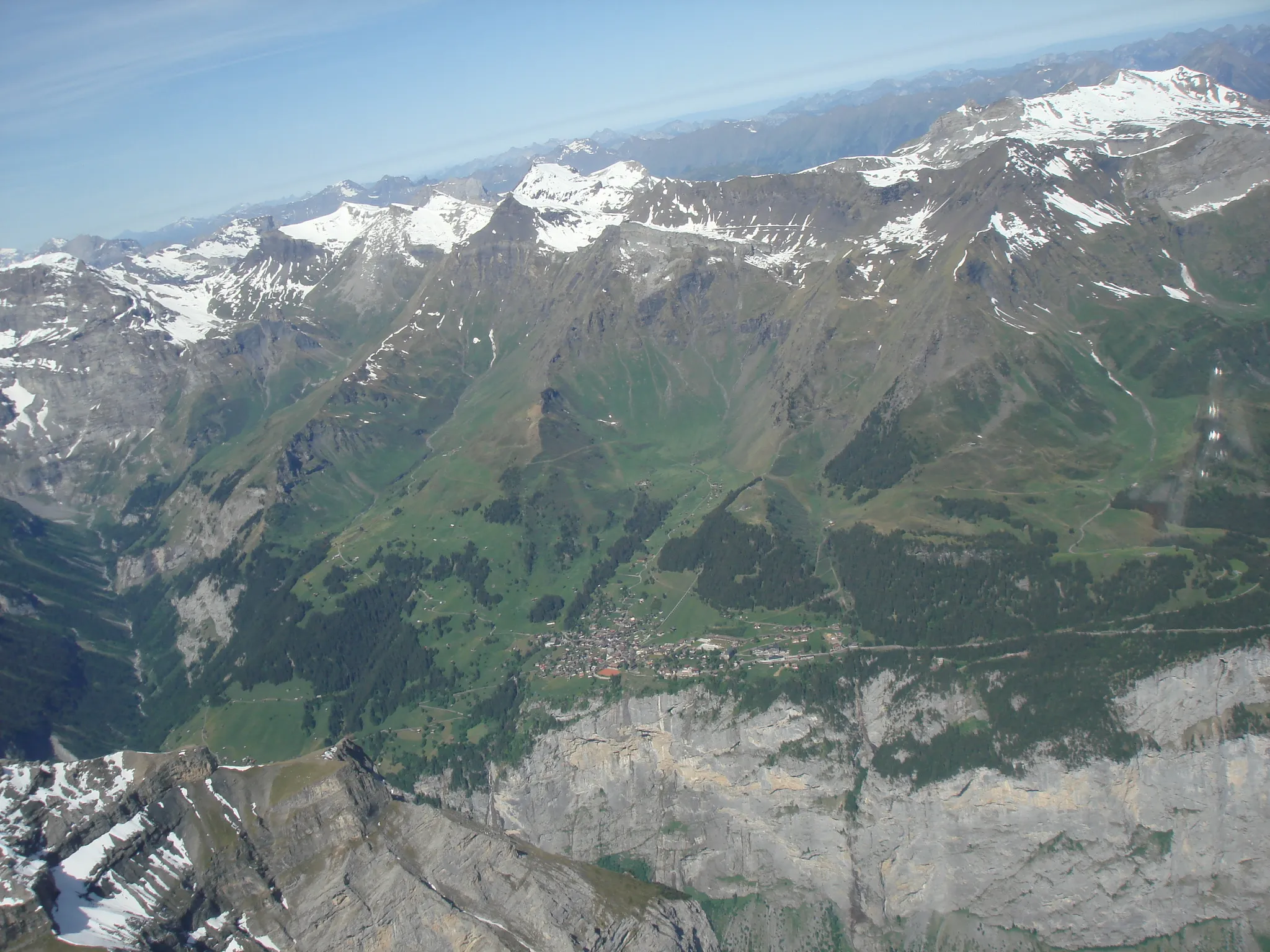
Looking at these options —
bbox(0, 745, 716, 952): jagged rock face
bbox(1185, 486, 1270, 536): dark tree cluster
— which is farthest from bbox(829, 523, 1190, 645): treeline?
bbox(0, 745, 716, 952): jagged rock face

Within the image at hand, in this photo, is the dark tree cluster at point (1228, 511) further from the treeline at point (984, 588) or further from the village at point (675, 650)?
the village at point (675, 650)

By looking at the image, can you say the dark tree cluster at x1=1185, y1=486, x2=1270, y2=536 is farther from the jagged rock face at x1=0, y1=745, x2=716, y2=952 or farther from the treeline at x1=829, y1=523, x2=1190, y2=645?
the jagged rock face at x1=0, y1=745, x2=716, y2=952

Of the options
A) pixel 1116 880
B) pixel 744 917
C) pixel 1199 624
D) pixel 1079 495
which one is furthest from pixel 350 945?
pixel 1079 495

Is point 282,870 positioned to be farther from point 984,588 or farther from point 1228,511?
point 1228,511

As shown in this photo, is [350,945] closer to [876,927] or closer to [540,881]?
[540,881]

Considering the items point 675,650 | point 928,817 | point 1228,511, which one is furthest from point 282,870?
point 1228,511

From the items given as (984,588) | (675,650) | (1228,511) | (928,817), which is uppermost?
(1228,511)
